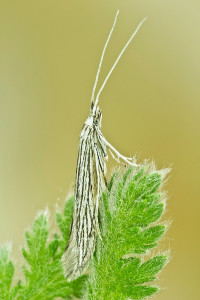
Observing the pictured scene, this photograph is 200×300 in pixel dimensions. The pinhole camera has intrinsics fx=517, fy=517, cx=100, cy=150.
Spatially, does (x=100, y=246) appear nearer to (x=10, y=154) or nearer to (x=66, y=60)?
(x=10, y=154)

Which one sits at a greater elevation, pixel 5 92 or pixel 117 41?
pixel 117 41

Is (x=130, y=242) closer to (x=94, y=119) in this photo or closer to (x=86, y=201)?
(x=86, y=201)

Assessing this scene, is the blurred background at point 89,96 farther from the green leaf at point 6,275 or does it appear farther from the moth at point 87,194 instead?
the green leaf at point 6,275

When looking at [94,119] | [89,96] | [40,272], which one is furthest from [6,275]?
[89,96]

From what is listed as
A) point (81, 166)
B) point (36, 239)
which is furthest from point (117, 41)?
point (36, 239)

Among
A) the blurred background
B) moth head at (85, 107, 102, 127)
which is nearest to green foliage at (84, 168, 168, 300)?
moth head at (85, 107, 102, 127)

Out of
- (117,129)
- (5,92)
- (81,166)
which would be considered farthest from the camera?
(5,92)

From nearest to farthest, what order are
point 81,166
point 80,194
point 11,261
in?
1. point 11,261
2. point 80,194
3. point 81,166

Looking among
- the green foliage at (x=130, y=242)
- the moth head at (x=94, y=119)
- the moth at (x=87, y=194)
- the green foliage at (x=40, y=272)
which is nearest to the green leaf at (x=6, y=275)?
the green foliage at (x=40, y=272)
